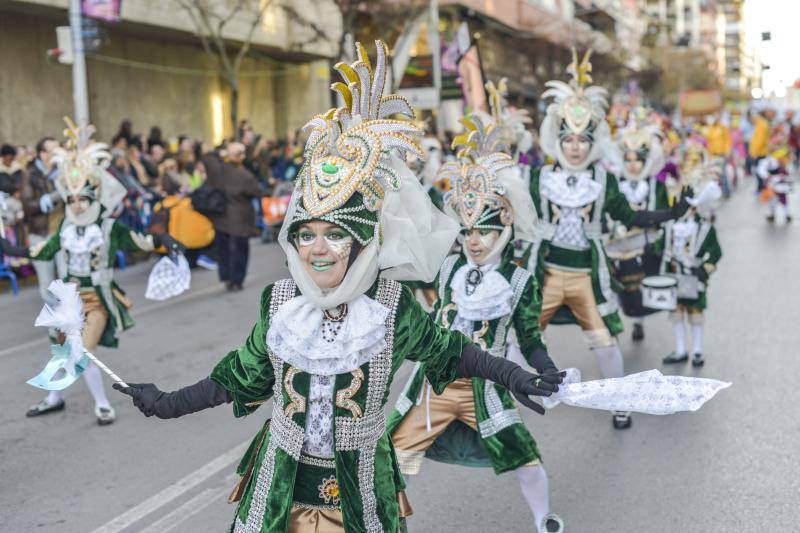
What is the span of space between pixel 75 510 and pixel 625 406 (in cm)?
325

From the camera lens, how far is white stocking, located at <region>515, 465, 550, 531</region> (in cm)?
445

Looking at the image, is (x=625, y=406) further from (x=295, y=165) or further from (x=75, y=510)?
(x=295, y=165)

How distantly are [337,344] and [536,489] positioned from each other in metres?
1.75

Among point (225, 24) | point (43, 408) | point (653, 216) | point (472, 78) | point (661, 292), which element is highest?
point (225, 24)

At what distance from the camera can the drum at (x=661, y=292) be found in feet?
24.9

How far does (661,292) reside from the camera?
7609 mm

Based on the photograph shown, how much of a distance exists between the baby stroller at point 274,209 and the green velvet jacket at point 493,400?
39.2ft

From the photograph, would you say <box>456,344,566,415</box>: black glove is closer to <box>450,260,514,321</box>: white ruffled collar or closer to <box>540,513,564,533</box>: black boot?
<box>450,260,514,321</box>: white ruffled collar

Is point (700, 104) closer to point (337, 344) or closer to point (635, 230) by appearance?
point (635, 230)

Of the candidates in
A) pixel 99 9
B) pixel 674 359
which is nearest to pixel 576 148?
pixel 674 359

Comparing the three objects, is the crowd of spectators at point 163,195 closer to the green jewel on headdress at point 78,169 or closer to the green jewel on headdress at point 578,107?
the green jewel on headdress at point 78,169

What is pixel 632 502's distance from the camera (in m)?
5.15

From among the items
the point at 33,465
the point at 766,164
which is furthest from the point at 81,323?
the point at 766,164

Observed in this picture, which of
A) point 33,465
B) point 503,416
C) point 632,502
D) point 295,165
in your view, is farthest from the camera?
point 295,165
